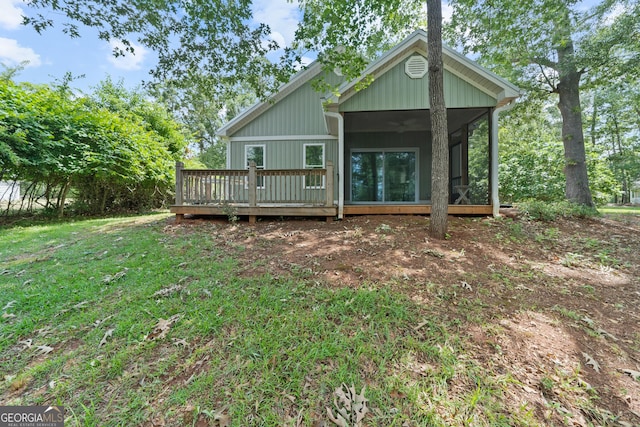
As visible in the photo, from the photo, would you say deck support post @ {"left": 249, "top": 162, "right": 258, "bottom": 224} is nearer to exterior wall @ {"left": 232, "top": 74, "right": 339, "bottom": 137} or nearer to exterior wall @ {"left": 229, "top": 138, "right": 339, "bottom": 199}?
exterior wall @ {"left": 229, "top": 138, "right": 339, "bottom": 199}

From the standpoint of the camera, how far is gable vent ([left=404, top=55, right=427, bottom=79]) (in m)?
6.59

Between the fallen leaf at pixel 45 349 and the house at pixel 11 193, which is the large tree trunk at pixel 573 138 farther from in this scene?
the house at pixel 11 193

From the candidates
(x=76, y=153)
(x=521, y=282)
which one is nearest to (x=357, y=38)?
(x=521, y=282)

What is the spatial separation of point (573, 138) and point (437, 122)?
21.9ft

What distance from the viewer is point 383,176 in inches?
394

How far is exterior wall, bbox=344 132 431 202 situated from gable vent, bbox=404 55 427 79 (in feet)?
10.7

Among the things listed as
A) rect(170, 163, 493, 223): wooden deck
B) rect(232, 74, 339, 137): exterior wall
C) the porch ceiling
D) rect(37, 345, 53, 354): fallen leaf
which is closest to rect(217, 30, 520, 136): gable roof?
the porch ceiling

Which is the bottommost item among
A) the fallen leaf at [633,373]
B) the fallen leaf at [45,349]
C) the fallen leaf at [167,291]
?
the fallen leaf at [633,373]

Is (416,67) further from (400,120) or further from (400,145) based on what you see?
(400,145)

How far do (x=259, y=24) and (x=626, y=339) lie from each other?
772 cm

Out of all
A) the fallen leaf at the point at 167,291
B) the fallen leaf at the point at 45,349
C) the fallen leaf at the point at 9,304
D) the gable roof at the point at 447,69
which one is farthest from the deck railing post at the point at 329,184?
the fallen leaf at the point at 9,304

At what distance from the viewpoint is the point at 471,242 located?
4.57 metres

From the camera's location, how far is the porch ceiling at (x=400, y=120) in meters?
7.42

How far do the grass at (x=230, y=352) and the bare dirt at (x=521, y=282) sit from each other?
0.80 feet
